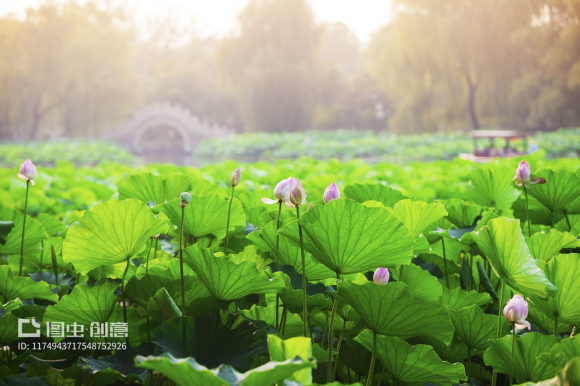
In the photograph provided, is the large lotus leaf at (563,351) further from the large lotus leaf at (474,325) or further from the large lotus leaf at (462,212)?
the large lotus leaf at (462,212)

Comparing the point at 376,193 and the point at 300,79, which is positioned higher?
the point at 300,79

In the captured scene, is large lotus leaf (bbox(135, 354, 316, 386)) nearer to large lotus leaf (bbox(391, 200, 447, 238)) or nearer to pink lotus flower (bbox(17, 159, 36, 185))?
large lotus leaf (bbox(391, 200, 447, 238))

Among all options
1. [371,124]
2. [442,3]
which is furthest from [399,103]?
[371,124]

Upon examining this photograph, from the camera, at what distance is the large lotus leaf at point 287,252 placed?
1.64 feet

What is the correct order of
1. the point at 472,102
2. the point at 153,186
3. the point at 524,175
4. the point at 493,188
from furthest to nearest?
the point at 472,102 → the point at 493,188 → the point at 153,186 → the point at 524,175

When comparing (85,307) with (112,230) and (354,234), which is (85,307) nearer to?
(112,230)

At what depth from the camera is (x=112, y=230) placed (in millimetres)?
475

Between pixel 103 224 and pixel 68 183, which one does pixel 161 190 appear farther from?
pixel 68 183

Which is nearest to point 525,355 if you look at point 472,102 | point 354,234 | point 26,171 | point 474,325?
point 474,325

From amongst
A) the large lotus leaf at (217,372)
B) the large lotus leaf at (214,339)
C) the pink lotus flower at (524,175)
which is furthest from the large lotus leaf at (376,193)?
the large lotus leaf at (217,372)

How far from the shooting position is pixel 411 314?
0.40 meters

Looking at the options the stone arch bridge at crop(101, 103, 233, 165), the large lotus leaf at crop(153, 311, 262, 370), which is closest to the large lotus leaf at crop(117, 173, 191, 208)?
the large lotus leaf at crop(153, 311, 262, 370)

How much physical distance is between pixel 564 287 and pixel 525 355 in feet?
0.23

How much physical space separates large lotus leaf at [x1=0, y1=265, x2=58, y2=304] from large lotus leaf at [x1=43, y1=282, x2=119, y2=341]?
8 cm
